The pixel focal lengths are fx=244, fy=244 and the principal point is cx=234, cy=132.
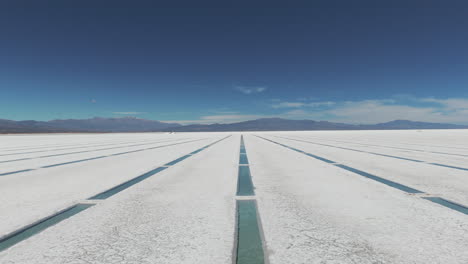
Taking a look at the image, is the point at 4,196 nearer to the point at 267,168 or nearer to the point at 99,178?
the point at 99,178

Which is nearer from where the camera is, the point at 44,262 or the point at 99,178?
the point at 44,262

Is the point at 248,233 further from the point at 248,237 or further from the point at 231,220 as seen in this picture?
the point at 231,220

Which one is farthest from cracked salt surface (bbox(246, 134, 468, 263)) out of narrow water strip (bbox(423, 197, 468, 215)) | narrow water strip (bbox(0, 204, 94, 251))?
narrow water strip (bbox(0, 204, 94, 251))

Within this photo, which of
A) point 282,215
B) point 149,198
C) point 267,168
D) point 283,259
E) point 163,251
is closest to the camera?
point 283,259

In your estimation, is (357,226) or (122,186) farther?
(122,186)

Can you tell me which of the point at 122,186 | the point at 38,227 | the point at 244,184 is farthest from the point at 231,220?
the point at 122,186

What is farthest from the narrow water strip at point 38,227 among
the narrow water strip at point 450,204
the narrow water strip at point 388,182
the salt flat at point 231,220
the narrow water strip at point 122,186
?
the narrow water strip at point 388,182

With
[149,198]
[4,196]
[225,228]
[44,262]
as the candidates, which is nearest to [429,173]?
[225,228]
